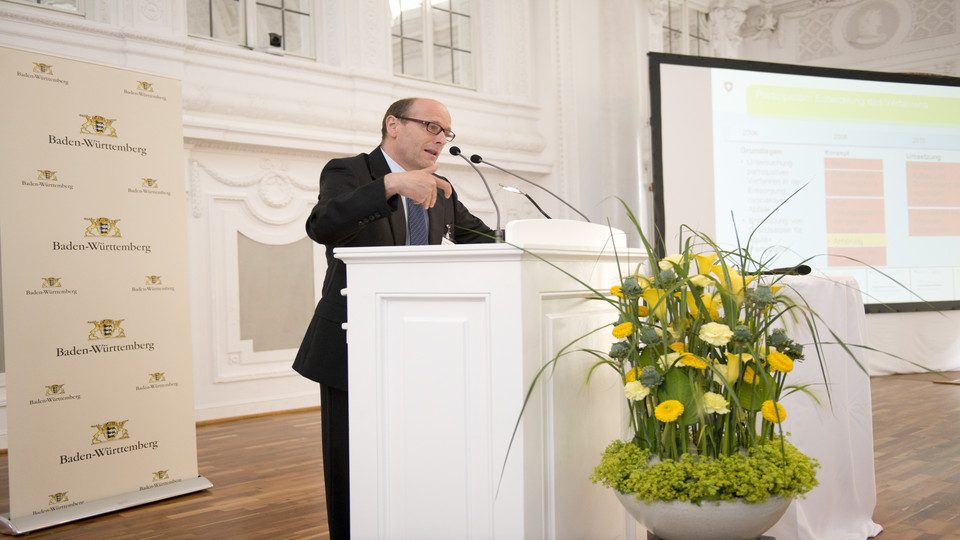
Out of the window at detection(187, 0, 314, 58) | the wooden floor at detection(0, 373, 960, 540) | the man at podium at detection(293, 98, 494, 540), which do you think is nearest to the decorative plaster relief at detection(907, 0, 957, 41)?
the wooden floor at detection(0, 373, 960, 540)

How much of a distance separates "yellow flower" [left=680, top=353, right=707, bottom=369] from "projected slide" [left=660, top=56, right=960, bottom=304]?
455 centimetres

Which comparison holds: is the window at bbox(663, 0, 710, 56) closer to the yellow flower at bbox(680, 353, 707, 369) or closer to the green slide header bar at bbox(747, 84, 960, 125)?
the green slide header bar at bbox(747, 84, 960, 125)

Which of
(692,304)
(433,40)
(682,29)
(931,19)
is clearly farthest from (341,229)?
(931,19)

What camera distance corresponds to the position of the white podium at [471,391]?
1.63 metres

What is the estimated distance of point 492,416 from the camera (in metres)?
1.66

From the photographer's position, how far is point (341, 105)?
235 inches

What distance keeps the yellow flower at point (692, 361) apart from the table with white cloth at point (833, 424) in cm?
99

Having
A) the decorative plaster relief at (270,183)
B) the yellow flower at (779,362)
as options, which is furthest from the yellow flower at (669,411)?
the decorative plaster relief at (270,183)

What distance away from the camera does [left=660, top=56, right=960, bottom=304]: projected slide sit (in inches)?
239

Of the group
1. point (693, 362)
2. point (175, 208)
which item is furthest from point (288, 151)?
point (693, 362)

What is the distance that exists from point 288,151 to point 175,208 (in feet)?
7.10

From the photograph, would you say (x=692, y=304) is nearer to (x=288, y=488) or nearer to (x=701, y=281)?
(x=701, y=281)

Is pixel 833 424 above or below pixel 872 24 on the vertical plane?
below

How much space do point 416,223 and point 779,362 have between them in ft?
3.85
